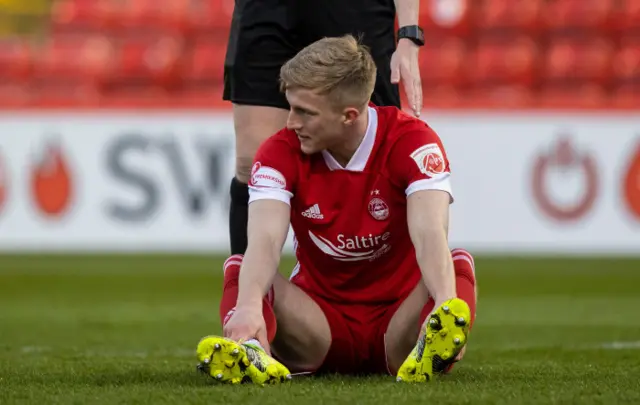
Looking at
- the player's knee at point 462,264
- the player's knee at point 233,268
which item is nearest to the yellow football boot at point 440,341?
the player's knee at point 462,264

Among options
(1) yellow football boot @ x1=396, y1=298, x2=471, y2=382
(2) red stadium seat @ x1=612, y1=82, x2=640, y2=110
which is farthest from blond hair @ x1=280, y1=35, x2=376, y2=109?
(2) red stadium seat @ x1=612, y1=82, x2=640, y2=110

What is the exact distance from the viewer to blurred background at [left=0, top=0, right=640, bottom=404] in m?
5.67

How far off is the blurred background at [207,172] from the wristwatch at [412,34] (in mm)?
1068

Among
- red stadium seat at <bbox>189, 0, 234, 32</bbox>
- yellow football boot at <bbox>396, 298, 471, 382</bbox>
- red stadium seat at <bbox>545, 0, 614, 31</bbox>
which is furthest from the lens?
red stadium seat at <bbox>189, 0, 234, 32</bbox>

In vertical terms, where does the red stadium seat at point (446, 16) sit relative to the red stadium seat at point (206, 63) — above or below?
above

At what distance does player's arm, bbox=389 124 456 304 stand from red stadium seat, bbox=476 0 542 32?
330 inches

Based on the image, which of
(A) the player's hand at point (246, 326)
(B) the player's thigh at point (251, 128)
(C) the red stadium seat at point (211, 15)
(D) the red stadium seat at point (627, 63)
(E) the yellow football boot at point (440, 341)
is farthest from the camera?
(C) the red stadium seat at point (211, 15)

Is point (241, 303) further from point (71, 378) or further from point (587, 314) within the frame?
point (587, 314)

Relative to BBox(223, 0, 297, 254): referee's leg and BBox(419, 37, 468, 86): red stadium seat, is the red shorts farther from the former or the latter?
BBox(419, 37, 468, 86): red stadium seat

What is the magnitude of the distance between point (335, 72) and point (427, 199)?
16.6 inches

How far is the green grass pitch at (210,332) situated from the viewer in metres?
2.95

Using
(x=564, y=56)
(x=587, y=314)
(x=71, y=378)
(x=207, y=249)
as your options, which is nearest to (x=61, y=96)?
(x=207, y=249)

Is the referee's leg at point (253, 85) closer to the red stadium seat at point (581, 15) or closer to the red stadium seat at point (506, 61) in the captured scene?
the red stadium seat at point (506, 61)

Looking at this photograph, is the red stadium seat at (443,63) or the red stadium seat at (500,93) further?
the red stadium seat at (443,63)
